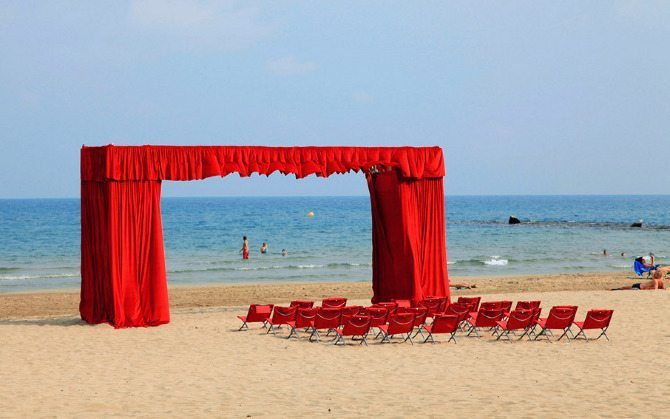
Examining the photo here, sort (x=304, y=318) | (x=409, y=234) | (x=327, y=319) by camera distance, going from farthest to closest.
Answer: (x=409, y=234) → (x=304, y=318) → (x=327, y=319)

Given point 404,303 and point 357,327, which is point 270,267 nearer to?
point 404,303

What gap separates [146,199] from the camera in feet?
51.5

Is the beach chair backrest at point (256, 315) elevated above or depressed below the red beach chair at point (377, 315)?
below

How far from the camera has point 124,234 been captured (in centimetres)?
1559

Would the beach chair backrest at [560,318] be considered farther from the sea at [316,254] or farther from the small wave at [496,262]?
the small wave at [496,262]

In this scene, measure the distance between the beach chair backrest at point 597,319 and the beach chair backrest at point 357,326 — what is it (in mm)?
3600

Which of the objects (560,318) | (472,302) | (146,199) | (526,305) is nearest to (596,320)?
(560,318)

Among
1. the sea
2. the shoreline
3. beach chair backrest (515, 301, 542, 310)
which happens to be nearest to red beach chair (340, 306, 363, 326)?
beach chair backrest (515, 301, 542, 310)

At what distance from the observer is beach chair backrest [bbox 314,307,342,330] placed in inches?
547

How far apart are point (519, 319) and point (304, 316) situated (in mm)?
3633

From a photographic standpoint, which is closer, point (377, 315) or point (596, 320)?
point (596, 320)

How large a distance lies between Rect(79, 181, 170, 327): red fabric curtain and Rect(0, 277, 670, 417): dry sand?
47cm

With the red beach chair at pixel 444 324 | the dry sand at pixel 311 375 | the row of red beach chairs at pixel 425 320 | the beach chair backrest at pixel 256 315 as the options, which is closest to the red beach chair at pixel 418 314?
the row of red beach chairs at pixel 425 320

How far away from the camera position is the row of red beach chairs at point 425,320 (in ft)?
44.1
